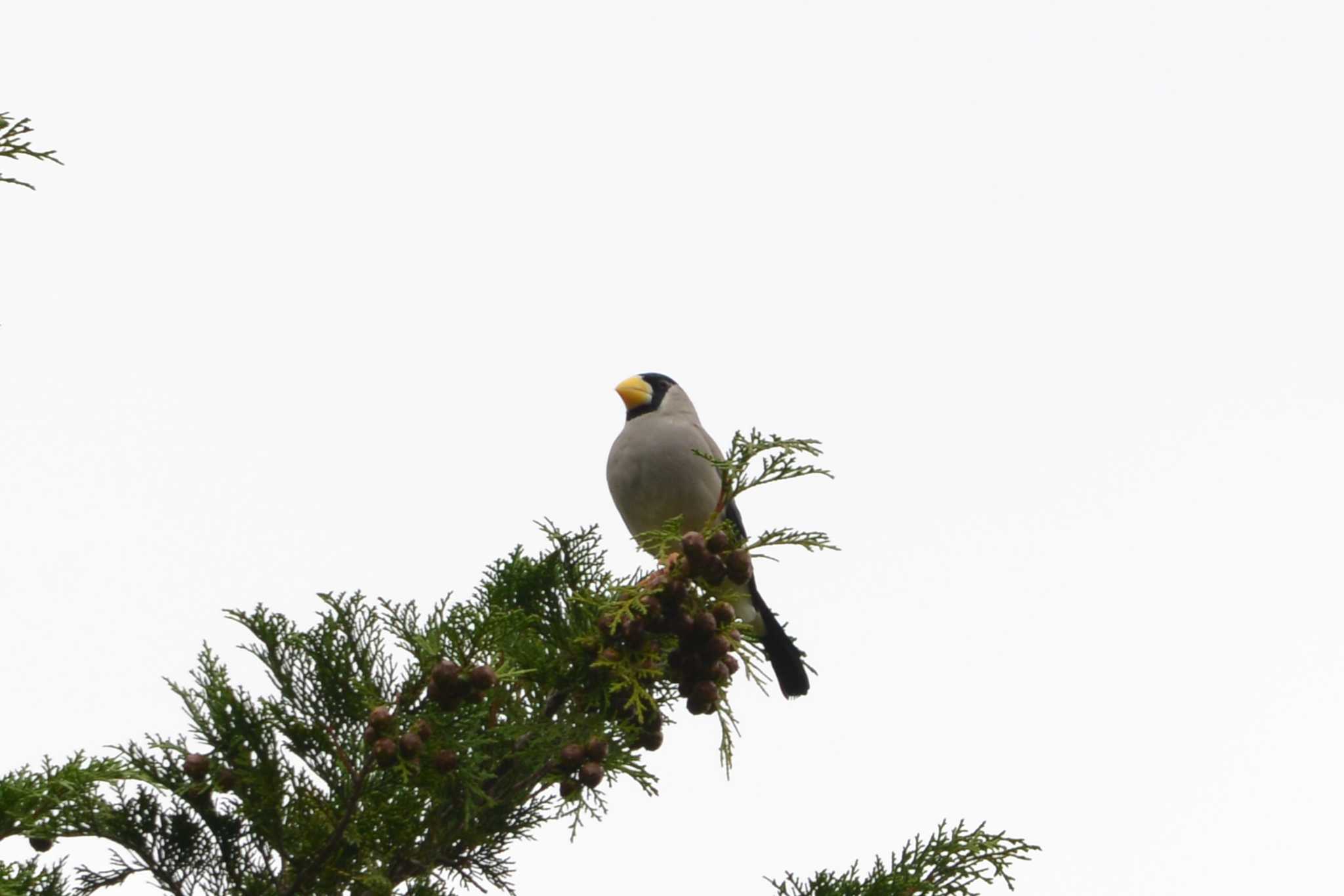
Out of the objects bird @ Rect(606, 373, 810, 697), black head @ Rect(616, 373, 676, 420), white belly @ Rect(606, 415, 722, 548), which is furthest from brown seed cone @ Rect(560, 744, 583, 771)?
black head @ Rect(616, 373, 676, 420)

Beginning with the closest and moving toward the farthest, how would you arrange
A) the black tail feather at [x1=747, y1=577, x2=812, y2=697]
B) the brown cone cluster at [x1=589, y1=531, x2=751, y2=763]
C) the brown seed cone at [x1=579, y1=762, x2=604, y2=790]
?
the brown seed cone at [x1=579, y1=762, x2=604, y2=790]
the brown cone cluster at [x1=589, y1=531, x2=751, y2=763]
the black tail feather at [x1=747, y1=577, x2=812, y2=697]

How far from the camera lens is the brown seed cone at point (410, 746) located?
257cm

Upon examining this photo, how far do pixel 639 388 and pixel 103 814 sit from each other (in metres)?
3.60

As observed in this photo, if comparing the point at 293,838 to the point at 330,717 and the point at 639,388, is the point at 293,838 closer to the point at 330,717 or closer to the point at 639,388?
the point at 330,717

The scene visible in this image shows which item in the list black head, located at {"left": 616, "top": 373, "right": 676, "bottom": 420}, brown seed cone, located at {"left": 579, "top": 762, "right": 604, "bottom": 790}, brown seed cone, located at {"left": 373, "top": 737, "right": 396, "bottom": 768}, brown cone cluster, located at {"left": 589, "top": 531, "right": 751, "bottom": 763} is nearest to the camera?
brown seed cone, located at {"left": 373, "top": 737, "right": 396, "bottom": 768}

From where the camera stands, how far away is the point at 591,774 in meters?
2.72

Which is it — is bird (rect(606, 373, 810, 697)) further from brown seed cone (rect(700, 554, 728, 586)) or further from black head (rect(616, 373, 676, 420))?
brown seed cone (rect(700, 554, 728, 586))

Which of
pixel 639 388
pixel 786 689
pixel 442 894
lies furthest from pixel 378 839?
pixel 639 388

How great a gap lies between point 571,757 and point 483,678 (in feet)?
0.83

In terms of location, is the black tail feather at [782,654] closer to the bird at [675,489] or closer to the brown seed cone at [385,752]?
the bird at [675,489]

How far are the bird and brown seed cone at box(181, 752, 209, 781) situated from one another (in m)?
2.23

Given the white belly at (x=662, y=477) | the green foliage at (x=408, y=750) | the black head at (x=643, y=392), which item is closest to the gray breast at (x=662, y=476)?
the white belly at (x=662, y=477)

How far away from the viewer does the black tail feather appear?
4863 mm

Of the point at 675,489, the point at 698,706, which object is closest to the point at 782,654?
the point at 675,489
